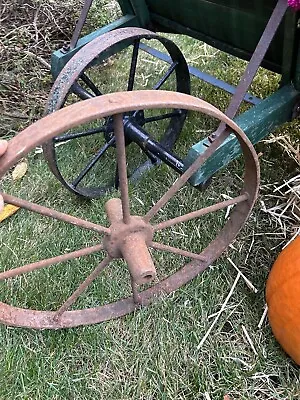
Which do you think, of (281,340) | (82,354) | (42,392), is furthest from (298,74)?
(42,392)

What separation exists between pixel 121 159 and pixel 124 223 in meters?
0.22

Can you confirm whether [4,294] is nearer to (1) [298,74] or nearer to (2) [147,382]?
(2) [147,382]

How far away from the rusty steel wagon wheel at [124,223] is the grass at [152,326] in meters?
0.05

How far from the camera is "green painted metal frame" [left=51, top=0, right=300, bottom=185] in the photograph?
66.1 inches

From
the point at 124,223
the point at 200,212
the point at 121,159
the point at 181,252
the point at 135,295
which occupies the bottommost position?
the point at 135,295

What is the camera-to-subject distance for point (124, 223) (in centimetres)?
154

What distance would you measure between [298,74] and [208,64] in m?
1.11

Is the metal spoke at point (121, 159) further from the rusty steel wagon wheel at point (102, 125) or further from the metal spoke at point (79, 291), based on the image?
the rusty steel wagon wheel at point (102, 125)

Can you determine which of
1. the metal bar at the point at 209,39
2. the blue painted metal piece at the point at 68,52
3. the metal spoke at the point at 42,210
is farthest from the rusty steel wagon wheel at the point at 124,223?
the blue painted metal piece at the point at 68,52

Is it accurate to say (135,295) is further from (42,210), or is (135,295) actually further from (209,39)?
(209,39)

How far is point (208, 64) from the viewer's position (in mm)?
2881

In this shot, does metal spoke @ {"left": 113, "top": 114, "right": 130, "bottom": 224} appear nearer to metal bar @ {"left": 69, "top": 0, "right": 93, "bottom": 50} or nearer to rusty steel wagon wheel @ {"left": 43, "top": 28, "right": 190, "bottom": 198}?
rusty steel wagon wheel @ {"left": 43, "top": 28, "right": 190, "bottom": 198}

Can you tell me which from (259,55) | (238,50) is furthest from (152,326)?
(238,50)

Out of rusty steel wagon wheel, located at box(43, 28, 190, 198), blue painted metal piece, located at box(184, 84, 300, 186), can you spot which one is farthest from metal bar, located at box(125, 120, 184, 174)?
blue painted metal piece, located at box(184, 84, 300, 186)
